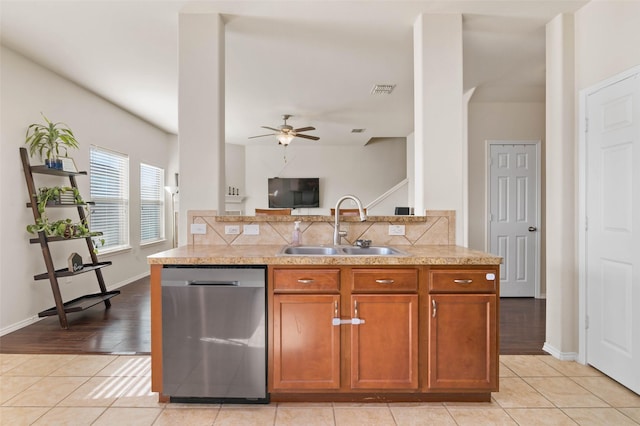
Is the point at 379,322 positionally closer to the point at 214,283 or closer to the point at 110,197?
the point at 214,283

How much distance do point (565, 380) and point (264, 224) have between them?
92.8 inches

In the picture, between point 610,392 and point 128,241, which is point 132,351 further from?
point 610,392

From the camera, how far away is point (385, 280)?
2.08 metres

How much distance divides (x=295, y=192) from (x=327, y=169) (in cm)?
90

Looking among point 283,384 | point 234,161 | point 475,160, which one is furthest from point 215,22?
point 234,161

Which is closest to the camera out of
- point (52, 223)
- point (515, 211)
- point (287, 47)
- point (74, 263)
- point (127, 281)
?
point (287, 47)

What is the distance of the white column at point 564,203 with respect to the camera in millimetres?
2816

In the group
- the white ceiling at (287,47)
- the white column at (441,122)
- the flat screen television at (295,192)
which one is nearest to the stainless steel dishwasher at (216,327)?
the white column at (441,122)

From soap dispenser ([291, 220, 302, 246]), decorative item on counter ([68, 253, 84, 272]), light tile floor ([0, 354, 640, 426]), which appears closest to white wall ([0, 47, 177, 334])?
decorative item on counter ([68, 253, 84, 272])

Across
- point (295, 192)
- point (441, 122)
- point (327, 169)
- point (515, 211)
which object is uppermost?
point (327, 169)

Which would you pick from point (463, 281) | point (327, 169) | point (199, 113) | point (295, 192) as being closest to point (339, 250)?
point (463, 281)

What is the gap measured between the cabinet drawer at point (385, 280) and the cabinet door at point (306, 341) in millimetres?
160

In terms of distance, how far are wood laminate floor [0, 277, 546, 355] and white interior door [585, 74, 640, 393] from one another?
0.56m

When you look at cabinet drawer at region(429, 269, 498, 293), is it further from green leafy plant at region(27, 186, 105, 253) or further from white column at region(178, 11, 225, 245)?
green leafy plant at region(27, 186, 105, 253)
